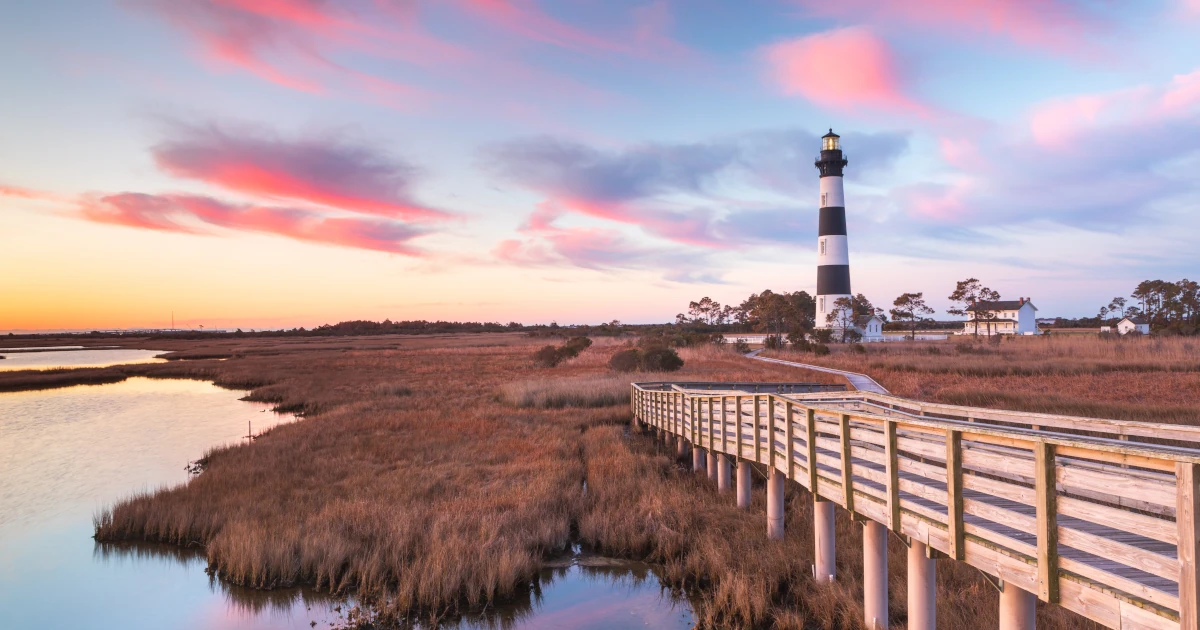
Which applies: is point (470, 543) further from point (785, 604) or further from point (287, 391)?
point (287, 391)

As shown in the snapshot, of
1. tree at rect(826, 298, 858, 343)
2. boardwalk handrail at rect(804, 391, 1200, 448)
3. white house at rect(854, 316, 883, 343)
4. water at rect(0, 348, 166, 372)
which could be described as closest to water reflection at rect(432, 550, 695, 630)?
boardwalk handrail at rect(804, 391, 1200, 448)

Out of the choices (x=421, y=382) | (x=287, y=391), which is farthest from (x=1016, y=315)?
(x=287, y=391)

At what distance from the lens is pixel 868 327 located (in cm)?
8112

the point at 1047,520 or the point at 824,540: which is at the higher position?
the point at 1047,520

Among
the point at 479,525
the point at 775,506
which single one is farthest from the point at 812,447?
the point at 479,525

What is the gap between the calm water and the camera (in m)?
9.80

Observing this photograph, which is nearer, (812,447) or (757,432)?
(812,447)

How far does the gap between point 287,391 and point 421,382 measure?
25.6 feet

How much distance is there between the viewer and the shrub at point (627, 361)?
44125 millimetres

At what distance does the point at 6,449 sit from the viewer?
22.0 m

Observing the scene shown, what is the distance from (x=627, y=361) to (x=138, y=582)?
34858 millimetres

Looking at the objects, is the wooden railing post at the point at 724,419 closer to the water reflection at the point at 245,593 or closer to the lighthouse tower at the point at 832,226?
the water reflection at the point at 245,593

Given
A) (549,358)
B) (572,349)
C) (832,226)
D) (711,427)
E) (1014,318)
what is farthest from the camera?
(1014,318)

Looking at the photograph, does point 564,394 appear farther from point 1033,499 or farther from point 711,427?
point 1033,499
